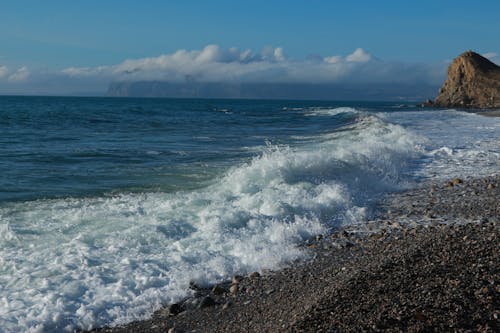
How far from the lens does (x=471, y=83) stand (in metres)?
76.1

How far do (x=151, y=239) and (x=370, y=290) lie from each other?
12.6ft

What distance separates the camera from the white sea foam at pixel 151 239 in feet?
19.7

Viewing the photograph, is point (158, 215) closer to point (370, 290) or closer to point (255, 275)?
point (255, 275)

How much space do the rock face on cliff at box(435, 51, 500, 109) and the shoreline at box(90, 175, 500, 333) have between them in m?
→ 67.9

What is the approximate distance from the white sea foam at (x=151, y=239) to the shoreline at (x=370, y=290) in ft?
1.27

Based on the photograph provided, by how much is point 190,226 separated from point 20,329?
3791mm

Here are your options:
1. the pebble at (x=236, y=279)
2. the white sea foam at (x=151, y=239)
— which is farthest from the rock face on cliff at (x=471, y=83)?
the pebble at (x=236, y=279)

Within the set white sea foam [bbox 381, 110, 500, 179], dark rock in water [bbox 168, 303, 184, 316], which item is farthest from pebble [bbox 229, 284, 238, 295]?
white sea foam [bbox 381, 110, 500, 179]

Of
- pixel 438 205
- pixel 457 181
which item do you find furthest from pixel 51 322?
pixel 457 181

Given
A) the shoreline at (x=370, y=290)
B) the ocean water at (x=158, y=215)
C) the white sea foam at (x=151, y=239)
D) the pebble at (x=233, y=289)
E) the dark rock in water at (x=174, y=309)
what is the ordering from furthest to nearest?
the pebble at (x=233, y=289) → the ocean water at (x=158, y=215) → the white sea foam at (x=151, y=239) → the dark rock in water at (x=174, y=309) → the shoreline at (x=370, y=290)

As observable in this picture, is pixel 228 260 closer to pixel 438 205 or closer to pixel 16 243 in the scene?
pixel 16 243

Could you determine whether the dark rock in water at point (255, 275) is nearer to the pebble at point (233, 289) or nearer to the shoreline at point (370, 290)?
the shoreline at point (370, 290)

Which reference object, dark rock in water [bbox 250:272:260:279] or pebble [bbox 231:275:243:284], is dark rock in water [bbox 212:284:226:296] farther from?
dark rock in water [bbox 250:272:260:279]

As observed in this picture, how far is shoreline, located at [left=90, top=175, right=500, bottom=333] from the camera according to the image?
472cm
